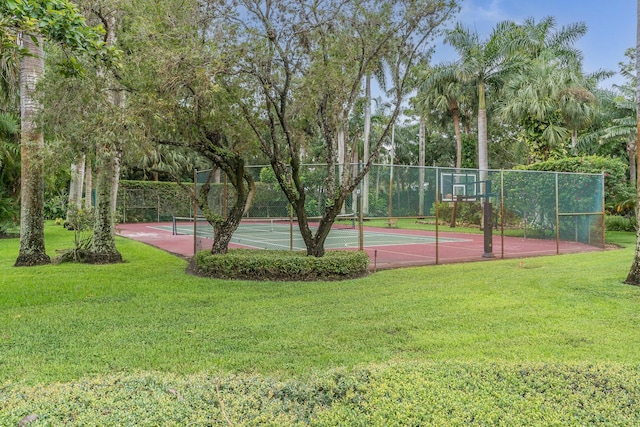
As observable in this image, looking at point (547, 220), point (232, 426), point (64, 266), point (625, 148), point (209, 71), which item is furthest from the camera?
point (625, 148)

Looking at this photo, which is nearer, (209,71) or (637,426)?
(637,426)

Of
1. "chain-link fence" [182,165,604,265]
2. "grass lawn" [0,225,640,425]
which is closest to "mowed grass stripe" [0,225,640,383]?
"grass lawn" [0,225,640,425]

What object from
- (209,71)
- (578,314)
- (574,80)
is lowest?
(578,314)

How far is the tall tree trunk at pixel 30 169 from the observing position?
9.09 m

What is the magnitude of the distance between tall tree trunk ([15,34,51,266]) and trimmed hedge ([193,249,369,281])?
12.7 ft

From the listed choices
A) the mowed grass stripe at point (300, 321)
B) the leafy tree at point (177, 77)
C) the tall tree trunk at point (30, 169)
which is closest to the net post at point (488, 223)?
the mowed grass stripe at point (300, 321)

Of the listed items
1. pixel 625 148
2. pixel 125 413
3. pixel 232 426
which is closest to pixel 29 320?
pixel 125 413

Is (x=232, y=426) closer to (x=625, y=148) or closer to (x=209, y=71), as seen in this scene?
(x=209, y=71)

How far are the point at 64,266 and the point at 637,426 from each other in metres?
9.79

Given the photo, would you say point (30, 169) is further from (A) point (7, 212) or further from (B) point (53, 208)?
(B) point (53, 208)

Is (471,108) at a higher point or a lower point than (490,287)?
higher

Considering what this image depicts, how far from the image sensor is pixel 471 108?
2862 centimetres

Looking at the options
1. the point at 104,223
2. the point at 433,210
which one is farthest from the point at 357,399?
the point at 433,210

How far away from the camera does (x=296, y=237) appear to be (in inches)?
521
